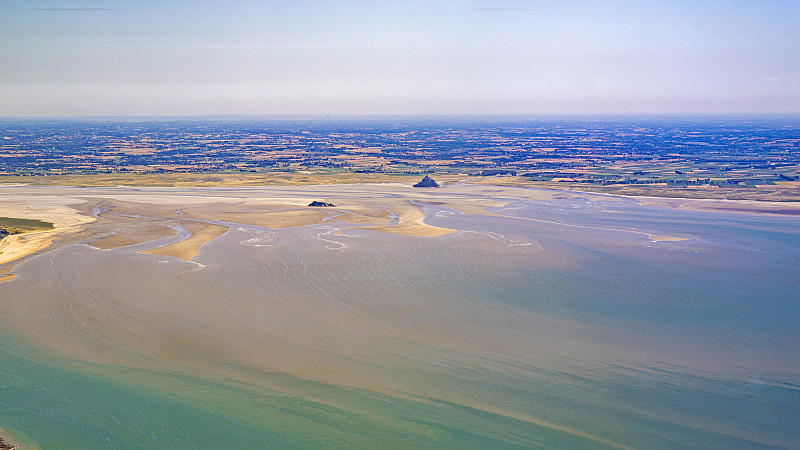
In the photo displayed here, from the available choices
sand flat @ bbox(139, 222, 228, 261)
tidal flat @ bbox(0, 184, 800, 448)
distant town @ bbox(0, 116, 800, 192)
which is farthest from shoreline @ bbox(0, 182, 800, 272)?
distant town @ bbox(0, 116, 800, 192)

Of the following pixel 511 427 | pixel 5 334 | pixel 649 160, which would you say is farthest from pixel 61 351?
pixel 649 160

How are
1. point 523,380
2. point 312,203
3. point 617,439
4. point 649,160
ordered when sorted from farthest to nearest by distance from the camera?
point 649,160, point 312,203, point 523,380, point 617,439

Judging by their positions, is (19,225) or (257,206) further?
(257,206)

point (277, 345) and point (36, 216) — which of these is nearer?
point (277, 345)

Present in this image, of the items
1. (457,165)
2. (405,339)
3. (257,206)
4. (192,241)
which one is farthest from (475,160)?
(405,339)

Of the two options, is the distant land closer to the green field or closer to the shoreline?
the shoreline

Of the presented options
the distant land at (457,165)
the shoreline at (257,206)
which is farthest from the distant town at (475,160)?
the shoreline at (257,206)

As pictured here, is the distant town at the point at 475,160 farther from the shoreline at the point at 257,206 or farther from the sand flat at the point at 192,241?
the sand flat at the point at 192,241

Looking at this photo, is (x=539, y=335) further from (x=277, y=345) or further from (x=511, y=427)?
(x=277, y=345)

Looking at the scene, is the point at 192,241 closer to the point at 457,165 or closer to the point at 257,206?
the point at 257,206
